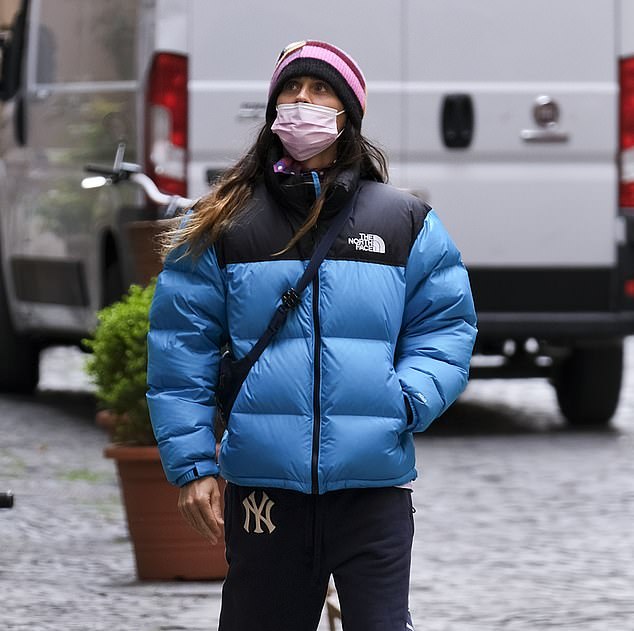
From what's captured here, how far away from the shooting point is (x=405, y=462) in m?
3.58

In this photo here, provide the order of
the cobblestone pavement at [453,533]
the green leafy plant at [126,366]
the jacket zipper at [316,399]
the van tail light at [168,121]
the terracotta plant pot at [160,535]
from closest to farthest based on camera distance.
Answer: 1. the jacket zipper at [316,399]
2. the cobblestone pavement at [453,533]
3. the terracotta plant pot at [160,535]
4. the green leafy plant at [126,366]
5. the van tail light at [168,121]

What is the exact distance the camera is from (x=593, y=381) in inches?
384

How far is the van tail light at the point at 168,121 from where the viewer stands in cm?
859

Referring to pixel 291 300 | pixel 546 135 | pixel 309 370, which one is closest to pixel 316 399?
pixel 309 370

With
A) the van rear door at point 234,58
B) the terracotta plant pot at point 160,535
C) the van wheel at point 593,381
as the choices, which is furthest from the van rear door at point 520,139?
the terracotta plant pot at point 160,535

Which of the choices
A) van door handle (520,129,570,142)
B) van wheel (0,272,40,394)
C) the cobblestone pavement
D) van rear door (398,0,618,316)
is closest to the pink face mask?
the cobblestone pavement

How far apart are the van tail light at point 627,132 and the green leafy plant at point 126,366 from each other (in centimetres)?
322

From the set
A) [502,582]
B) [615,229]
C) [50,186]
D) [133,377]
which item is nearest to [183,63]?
[50,186]

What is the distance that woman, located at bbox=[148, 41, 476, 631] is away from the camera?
11.5ft

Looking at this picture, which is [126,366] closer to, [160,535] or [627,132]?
[160,535]

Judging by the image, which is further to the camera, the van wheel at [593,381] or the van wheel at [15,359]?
the van wheel at [15,359]

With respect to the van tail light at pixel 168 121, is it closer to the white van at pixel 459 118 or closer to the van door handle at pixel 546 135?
the white van at pixel 459 118

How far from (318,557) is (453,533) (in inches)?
129

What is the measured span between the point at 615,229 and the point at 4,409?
342 centimetres
